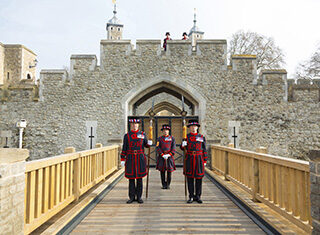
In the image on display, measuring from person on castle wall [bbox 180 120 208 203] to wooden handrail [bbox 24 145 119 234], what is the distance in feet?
6.62

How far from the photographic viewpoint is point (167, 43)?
10617mm

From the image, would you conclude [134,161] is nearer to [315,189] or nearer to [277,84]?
[315,189]

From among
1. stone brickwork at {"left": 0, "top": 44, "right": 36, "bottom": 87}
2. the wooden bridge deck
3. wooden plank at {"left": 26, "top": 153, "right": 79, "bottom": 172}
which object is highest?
stone brickwork at {"left": 0, "top": 44, "right": 36, "bottom": 87}

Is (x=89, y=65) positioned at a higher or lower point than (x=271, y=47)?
lower

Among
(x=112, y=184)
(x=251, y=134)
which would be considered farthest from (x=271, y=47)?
(x=112, y=184)

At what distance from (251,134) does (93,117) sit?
641cm

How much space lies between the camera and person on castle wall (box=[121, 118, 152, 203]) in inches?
186

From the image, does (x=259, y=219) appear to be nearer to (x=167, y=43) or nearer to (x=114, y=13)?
(x=167, y=43)

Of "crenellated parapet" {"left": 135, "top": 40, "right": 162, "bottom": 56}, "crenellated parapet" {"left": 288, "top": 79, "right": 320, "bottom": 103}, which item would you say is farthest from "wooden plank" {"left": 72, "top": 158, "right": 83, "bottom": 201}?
"crenellated parapet" {"left": 288, "top": 79, "right": 320, "bottom": 103}

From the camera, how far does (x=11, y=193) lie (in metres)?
2.53

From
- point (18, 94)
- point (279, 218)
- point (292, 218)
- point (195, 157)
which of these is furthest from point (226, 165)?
point (18, 94)

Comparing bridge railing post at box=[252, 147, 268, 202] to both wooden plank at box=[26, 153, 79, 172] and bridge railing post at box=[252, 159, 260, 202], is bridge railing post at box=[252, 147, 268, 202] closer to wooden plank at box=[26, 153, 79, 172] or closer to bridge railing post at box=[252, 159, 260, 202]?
bridge railing post at box=[252, 159, 260, 202]

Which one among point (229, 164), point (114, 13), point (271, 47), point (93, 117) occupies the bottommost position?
point (229, 164)

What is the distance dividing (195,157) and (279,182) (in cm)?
166
